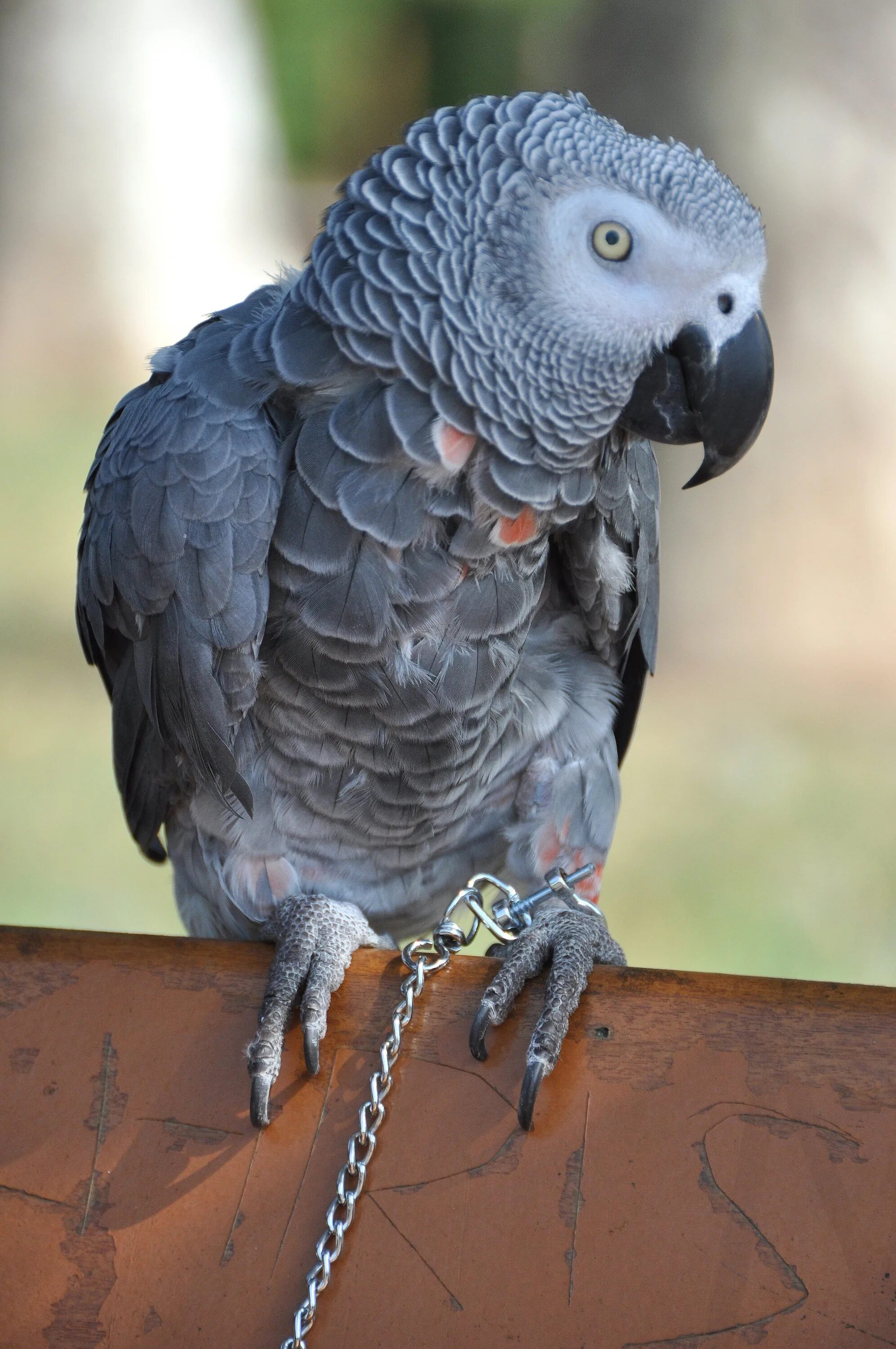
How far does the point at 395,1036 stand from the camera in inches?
32.3

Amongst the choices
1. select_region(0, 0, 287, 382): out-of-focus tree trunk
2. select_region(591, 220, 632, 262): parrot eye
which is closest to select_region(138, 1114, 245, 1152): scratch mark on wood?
select_region(591, 220, 632, 262): parrot eye

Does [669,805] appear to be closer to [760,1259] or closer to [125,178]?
[760,1259]

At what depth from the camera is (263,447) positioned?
0.99 meters

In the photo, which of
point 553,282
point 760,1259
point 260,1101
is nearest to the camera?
point 760,1259

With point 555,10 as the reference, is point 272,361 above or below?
below

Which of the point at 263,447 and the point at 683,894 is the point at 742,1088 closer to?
the point at 263,447

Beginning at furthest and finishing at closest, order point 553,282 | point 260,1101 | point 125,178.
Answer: point 125,178, point 553,282, point 260,1101

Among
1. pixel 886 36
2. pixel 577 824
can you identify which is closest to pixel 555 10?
pixel 886 36

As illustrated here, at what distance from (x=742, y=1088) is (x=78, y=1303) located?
0.51 meters

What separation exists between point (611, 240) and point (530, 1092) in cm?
72

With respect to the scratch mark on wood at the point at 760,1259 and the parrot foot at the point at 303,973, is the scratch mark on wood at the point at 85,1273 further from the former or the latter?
the scratch mark on wood at the point at 760,1259

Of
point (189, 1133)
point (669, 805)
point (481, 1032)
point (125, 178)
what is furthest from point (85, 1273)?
point (125, 178)

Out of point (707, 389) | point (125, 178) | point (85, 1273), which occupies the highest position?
point (125, 178)

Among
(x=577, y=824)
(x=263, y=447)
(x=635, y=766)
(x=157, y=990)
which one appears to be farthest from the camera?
(x=635, y=766)
